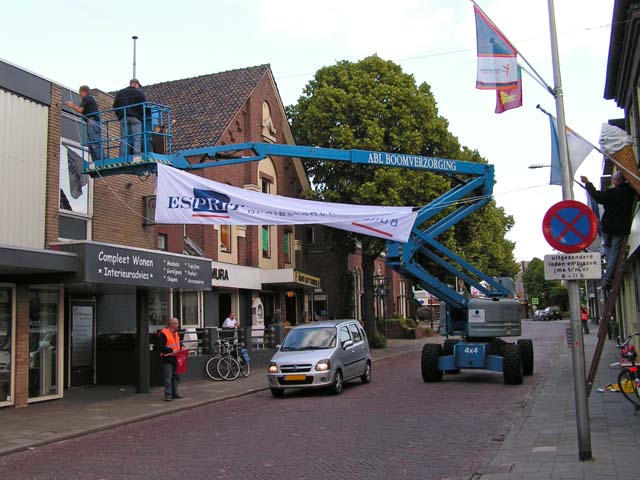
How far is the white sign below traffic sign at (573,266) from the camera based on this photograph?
787 cm

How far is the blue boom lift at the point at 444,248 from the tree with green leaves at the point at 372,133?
11193mm

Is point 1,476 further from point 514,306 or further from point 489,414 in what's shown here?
point 514,306

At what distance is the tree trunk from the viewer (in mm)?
31406

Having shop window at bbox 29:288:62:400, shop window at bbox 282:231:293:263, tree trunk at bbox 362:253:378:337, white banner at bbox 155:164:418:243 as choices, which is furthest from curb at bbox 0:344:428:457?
shop window at bbox 282:231:293:263

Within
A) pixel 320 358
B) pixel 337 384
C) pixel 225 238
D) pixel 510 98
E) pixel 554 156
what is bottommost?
pixel 337 384

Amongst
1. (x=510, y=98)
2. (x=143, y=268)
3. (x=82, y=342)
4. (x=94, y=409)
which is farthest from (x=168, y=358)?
(x=510, y=98)

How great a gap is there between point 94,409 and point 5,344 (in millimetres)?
2276

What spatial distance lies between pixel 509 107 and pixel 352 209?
15.0 feet

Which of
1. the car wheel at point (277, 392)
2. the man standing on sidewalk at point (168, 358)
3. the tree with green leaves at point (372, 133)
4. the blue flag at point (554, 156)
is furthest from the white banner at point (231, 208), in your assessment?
the tree with green leaves at point (372, 133)

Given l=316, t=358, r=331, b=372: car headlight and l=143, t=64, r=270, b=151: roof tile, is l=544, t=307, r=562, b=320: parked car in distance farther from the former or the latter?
l=316, t=358, r=331, b=372: car headlight

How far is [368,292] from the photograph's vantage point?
31.4 meters

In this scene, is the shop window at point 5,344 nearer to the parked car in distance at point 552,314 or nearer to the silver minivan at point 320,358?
the silver minivan at point 320,358

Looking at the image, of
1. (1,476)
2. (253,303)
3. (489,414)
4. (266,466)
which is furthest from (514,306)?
(253,303)

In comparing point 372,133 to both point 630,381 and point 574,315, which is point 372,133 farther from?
point 574,315
